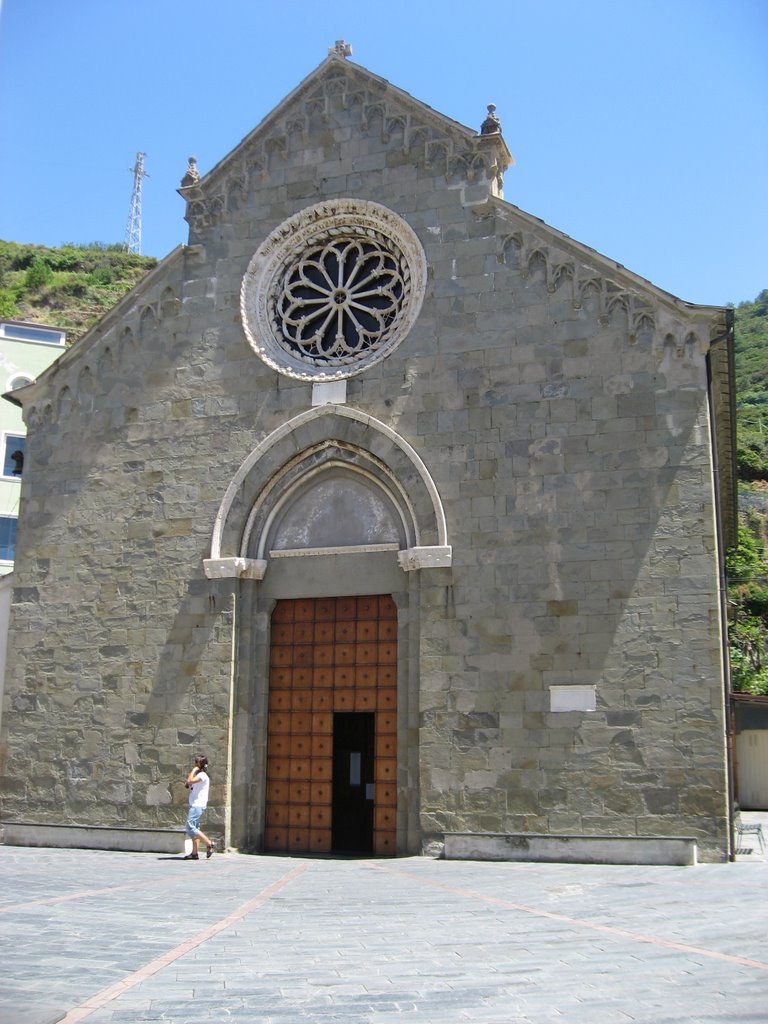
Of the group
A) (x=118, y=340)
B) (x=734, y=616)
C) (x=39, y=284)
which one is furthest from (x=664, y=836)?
(x=39, y=284)

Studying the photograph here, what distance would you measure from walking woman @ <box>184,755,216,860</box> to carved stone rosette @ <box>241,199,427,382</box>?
6939mm

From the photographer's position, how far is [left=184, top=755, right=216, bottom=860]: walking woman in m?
16.0

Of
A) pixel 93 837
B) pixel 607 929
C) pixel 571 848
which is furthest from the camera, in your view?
pixel 93 837

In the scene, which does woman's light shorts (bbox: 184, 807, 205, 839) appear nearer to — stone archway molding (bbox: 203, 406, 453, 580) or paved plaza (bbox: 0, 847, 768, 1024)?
paved plaza (bbox: 0, 847, 768, 1024)

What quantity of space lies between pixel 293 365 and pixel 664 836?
9987 millimetres

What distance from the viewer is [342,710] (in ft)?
58.2

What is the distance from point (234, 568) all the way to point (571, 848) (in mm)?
7165

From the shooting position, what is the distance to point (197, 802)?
1617cm

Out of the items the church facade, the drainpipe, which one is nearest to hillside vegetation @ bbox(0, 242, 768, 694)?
the drainpipe

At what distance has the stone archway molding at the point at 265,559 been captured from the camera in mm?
17031

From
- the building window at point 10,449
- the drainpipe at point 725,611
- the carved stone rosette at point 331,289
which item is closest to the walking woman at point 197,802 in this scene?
the carved stone rosette at point 331,289

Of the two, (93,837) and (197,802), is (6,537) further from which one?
(197,802)

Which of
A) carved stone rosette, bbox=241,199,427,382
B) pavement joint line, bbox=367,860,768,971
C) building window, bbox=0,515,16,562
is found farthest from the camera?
building window, bbox=0,515,16,562

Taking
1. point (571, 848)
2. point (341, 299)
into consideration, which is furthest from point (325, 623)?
point (341, 299)
